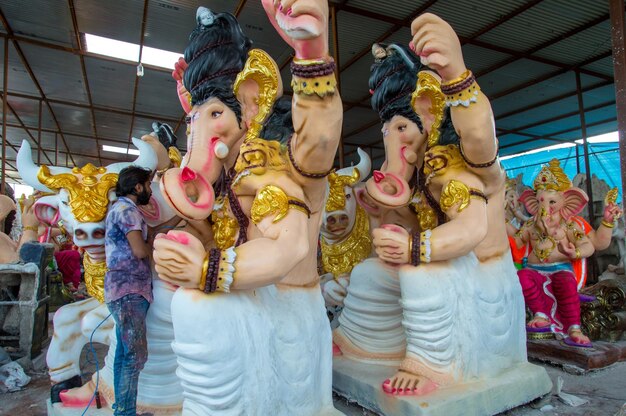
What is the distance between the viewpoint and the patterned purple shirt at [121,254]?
1.89 meters

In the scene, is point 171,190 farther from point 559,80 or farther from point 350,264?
point 559,80

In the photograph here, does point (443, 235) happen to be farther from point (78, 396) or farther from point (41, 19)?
point (41, 19)

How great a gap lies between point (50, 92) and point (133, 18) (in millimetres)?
3744

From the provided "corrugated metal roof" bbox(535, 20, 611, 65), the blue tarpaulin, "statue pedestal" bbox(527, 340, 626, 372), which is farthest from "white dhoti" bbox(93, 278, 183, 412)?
the blue tarpaulin

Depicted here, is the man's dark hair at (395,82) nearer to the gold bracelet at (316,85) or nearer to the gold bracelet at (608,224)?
the gold bracelet at (316,85)

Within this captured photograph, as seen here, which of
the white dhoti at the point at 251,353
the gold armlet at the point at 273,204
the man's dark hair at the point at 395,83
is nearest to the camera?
the white dhoti at the point at 251,353

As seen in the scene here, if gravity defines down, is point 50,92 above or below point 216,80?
above

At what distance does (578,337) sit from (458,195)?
5.42 feet

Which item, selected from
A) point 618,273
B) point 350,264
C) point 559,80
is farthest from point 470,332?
point 559,80

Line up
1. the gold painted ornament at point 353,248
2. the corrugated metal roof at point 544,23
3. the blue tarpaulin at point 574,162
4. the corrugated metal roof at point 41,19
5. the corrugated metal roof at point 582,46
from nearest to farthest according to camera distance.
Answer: the gold painted ornament at point 353,248 < the corrugated metal roof at point 544,23 < the corrugated metal roof at point 41,19 < the corrugated metal roof at point 582,46 < the blue tarpaulin at point 574,162

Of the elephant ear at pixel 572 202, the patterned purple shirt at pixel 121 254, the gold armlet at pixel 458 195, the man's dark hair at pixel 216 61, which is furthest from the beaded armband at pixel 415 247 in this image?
the elephant ear at pixel 572 202

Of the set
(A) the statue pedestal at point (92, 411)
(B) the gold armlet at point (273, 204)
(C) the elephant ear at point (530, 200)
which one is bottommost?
(A) the statue pedestal at point (92, 411)

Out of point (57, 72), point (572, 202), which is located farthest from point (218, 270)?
→ point (57, 72)

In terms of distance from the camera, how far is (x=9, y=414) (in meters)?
2.37
